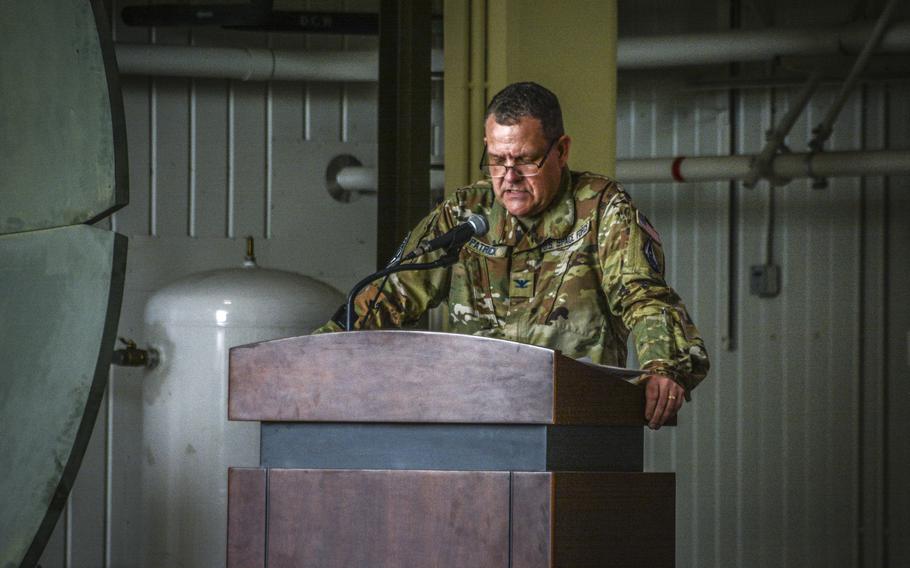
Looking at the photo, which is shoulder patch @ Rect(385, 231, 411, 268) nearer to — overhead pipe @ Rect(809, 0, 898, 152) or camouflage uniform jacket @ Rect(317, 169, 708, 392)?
camouflage uniform jacket @ Rect(317, 169, 708, 392)

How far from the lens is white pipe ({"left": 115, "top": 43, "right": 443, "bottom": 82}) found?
14.7 feet

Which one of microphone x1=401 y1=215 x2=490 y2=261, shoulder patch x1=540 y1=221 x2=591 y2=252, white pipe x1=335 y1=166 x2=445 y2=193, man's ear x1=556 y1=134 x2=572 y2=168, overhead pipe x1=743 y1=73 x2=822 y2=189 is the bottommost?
microphone x1=401 y1=215 x2=490 y2=261

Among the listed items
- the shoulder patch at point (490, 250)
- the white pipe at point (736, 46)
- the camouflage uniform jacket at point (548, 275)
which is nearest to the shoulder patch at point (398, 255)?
the camouflage uniform jacket at point (548, 275)

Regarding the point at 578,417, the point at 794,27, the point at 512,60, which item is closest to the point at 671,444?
the point at 794,27

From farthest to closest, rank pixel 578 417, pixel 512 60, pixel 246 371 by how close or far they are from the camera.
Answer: pixel 512 60 < pixel 246 371 < pixel 578 417

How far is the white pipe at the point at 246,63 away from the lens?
4.47m

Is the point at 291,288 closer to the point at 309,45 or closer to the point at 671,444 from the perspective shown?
the point at 309,45

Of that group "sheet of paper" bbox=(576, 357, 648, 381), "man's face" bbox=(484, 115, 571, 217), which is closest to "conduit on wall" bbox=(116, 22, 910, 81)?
"man's face" bbox=(484, 115, 571, 217)

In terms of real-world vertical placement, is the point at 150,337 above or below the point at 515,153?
below

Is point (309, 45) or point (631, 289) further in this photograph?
point (309, 45)

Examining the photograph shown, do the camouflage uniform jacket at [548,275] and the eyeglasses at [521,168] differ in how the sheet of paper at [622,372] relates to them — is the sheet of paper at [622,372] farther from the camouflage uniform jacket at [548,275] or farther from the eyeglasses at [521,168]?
the eyeglasses at [521,168]

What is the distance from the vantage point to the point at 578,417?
147 centimetres

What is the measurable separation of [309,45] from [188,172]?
781mm

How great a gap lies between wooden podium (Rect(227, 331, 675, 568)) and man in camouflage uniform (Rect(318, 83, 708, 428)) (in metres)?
0.50
